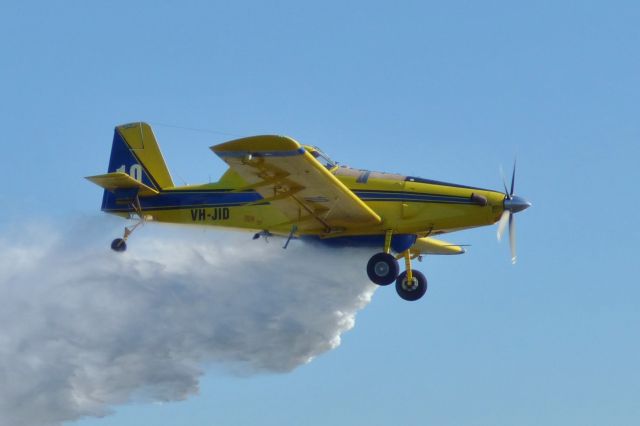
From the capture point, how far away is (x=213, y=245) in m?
34.1

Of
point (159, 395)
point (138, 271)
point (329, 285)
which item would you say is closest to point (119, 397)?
point (159, 395)

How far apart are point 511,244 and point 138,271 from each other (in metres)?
8.54

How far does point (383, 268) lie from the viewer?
102ft

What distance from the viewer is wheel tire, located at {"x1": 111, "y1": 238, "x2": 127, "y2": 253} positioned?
3391 cm

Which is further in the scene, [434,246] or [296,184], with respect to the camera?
[434,246]

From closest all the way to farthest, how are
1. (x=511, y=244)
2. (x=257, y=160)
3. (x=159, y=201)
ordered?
(x=257, y=160) < (x=511, y=244) < (x=159, y=201)

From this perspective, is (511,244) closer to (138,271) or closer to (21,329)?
(138,271)

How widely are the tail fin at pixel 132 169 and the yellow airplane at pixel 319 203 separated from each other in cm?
4

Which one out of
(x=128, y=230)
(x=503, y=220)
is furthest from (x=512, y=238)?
(x=128, y=230)

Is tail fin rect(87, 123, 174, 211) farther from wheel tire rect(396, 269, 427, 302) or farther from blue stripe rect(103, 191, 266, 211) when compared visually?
wheel tire rect(396, 269, 427, 302)

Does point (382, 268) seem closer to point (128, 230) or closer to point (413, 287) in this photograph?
point (413, 287)

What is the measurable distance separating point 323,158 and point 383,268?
8.72ft

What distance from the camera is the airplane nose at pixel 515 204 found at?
30.7 meters

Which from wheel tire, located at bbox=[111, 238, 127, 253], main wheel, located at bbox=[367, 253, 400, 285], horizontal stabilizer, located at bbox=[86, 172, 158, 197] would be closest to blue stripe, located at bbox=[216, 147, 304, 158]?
main wheel, located at bbox=[367, 253, 400, 285]
